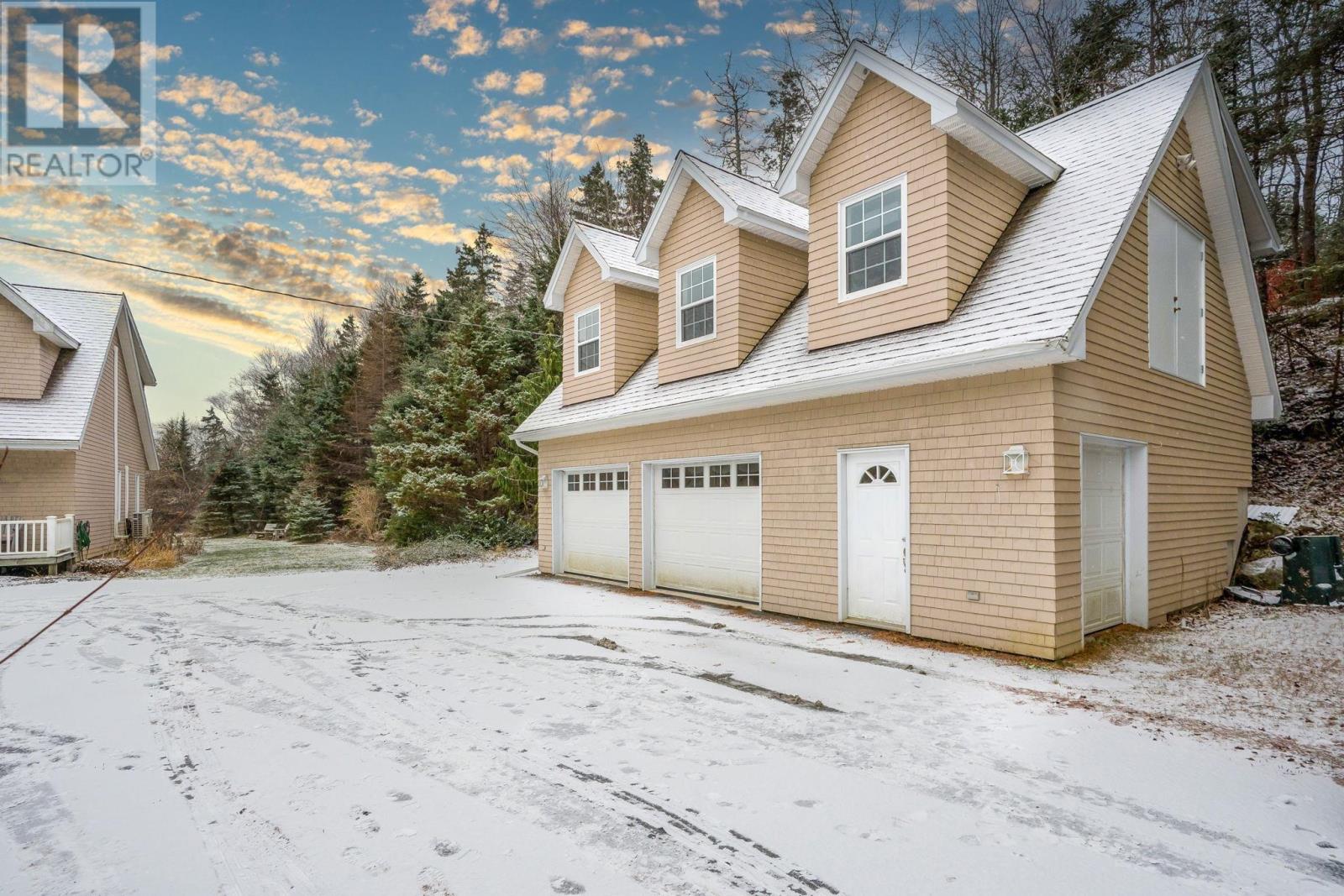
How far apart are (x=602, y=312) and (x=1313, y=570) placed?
10.8m

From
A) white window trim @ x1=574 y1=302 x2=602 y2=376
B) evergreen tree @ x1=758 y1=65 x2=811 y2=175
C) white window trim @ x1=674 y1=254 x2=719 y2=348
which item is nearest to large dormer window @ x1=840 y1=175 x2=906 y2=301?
white window trim @ x1=674 y1=254 x2=719 y2=348

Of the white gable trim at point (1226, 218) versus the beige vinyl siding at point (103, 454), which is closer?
the white gable trim at point (1226, 218)

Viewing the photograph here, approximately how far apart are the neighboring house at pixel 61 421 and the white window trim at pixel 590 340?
10.9 meters

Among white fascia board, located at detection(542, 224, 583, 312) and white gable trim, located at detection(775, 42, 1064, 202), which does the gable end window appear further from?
white fascia board, located at detection(542, 224, 583, 312)

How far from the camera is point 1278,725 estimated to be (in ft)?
14.3

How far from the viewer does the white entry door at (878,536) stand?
278 inches

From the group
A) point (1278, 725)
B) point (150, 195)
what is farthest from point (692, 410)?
point (150, 195)

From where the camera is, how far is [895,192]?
7480mm

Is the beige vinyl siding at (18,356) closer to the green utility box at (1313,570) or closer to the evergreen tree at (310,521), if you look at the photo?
the evergreen tree at (310,521)

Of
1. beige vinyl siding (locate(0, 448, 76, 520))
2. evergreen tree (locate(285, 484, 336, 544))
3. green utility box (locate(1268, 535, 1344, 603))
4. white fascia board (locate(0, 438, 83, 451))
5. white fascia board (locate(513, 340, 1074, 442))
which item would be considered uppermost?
white fascia board (locate(513, 340, 1074, 442))

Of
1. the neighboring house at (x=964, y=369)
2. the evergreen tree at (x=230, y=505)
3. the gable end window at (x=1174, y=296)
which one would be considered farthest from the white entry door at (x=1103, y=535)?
the evergreen tree at (x=230, y=505)

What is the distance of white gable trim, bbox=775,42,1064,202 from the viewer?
267 inches

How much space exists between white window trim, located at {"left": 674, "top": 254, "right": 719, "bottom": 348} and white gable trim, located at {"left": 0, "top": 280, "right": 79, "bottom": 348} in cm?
1468

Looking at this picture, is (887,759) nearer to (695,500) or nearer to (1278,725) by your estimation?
(1278,725)
